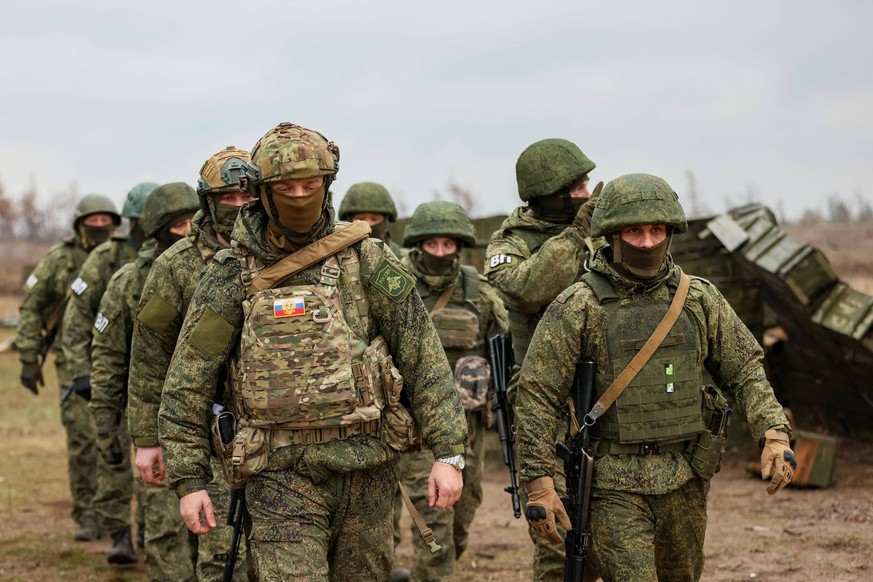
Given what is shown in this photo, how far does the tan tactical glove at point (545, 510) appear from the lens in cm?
513

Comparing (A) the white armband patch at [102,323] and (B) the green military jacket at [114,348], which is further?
(A) the white armband patch at [102,323]

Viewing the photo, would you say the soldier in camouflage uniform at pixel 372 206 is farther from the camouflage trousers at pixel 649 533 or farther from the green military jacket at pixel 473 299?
Answer: the camouflage trousers at pixel 649 533

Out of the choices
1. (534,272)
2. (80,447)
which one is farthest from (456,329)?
(80,447)

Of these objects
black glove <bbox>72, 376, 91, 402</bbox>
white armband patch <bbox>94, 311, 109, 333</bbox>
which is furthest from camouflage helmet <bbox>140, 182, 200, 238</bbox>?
black glove <bbox>72, 376, 91, 402</bbox>

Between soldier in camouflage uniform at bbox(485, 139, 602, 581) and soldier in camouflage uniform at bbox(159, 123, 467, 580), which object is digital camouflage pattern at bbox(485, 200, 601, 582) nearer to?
soldier in camouflage uniform at bbox(485, 139, 602, 581)

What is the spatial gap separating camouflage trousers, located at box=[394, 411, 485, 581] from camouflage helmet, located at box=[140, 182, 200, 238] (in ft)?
6.74

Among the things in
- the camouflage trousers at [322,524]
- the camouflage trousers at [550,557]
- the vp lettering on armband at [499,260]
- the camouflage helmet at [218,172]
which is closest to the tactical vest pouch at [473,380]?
the vp lettering on armband at [499,260]

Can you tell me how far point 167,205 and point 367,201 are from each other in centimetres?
224

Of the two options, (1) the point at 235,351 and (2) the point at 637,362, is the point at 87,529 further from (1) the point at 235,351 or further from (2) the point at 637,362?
(2) the point at 637,362

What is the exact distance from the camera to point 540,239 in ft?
23.0

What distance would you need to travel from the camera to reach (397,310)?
495 cm

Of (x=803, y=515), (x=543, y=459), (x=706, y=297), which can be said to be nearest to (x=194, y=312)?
(x=543, y=459)

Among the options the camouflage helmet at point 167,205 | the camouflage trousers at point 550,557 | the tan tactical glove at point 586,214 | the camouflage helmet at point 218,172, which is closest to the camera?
the camouflage trousers at point 550,557

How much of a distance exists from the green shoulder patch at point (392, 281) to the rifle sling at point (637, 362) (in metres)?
0.97
